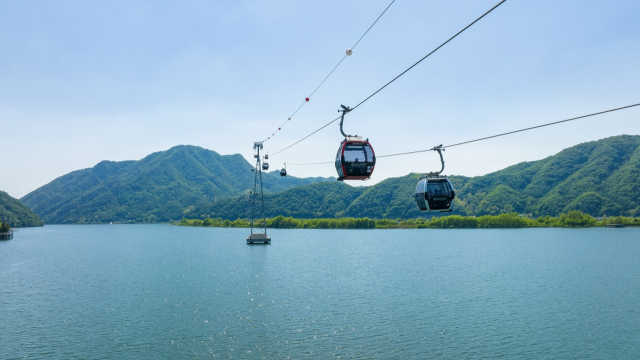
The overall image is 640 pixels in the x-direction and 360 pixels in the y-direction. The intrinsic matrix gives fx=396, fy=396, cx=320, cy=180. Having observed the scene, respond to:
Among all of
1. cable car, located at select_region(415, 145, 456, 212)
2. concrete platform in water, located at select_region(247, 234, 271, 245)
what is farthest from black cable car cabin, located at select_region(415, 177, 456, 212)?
concrete platform in water, located at select_region(247, 234, 271, 245)

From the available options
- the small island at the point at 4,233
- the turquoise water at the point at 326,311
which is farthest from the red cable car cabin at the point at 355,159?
the small island at the point at 4,233

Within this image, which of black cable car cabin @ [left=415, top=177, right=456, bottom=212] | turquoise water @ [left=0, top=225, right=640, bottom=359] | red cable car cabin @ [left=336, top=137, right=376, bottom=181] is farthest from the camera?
turquoise water @ [left=0, top=225, right=640, bottom=359]

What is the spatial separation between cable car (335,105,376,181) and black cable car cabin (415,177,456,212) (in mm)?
3860

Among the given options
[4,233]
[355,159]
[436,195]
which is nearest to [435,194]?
[436,195]

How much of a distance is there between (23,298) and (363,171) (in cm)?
5485

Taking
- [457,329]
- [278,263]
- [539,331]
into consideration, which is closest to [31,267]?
[278,263]

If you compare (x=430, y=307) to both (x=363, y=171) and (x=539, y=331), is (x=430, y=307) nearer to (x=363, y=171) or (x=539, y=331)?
(x=539, y=331)

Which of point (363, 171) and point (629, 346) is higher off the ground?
point (363, 171)

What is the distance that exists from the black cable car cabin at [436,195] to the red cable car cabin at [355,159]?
3.86 m

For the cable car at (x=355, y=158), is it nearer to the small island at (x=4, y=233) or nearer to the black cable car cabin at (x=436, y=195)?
the black cable car cabin at (x=436, y=195)

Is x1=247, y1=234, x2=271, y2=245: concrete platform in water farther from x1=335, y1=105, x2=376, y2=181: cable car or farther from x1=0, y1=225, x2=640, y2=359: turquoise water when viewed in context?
x1=335, y1=105, x2=376, y2=181: cable car

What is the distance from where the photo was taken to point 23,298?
177ft

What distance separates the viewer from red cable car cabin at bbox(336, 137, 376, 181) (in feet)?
78.4

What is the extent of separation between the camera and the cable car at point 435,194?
82.5 ft
